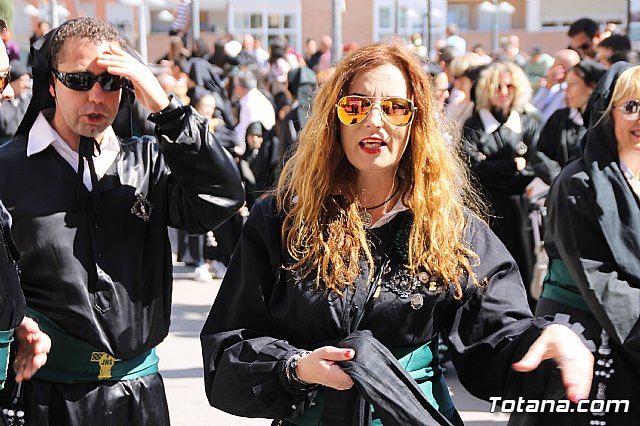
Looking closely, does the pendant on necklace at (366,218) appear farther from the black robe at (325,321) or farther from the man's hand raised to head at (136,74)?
the man's hand raised to head at (136,74)

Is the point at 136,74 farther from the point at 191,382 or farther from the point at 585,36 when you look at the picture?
the point at 585,36

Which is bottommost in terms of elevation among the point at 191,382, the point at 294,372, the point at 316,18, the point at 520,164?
the point at 191,382

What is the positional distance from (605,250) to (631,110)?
60 centimetres

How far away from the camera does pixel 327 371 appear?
251 cm

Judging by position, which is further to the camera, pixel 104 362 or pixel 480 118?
pixel 480 118

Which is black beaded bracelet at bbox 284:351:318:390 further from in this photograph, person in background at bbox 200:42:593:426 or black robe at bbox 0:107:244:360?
black robe at bbox 0:107:244:360

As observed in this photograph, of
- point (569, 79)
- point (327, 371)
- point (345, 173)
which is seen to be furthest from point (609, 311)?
point (569, 79)

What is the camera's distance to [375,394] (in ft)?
8.15

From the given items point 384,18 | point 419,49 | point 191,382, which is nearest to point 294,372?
point 191,382

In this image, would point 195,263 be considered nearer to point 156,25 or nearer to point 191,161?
point 191,161

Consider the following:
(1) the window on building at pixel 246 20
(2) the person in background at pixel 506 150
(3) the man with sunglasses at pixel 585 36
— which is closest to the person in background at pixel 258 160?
(2) the person in background at pixel 506 150

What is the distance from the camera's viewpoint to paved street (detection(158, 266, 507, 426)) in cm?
606

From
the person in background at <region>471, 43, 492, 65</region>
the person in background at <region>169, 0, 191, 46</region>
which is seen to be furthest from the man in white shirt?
the person in background at <region>169, 0, 191, 46</region>

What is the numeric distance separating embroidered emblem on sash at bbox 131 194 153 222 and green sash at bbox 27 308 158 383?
46cm
